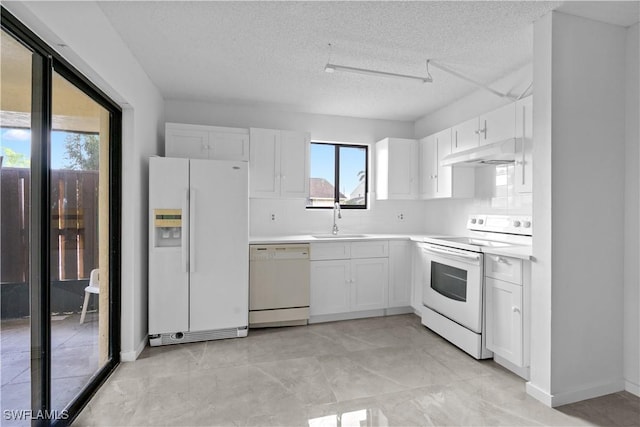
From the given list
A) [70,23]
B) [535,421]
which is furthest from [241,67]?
[535,421]

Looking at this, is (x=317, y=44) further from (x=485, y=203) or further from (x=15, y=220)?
(x=485, y=203)

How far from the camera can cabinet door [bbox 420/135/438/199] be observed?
3919 millimetres

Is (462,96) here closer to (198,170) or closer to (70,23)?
(198,170)

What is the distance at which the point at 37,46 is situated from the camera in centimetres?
155

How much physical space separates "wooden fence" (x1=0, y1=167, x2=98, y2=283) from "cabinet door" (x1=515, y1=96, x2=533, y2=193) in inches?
126

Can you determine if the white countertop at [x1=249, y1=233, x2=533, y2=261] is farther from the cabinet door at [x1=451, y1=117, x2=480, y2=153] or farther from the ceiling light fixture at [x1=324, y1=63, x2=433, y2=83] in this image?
the ceiling light fixture at [x1=324, y1=63, x2=433, y2=83]

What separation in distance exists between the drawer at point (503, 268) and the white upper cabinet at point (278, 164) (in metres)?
2.14

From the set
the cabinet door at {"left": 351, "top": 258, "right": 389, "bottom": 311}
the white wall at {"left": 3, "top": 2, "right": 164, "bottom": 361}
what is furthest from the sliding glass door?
the cabinet door at {"left": 351, "top": 258, "right": 389, "bottom": 311}

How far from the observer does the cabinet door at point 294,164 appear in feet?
12.7

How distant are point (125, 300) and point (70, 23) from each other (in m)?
1.99

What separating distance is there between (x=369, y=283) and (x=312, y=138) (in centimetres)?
201

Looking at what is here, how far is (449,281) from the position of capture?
306cm

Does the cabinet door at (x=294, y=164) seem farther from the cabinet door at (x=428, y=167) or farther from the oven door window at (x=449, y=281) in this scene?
the oven door window at (x=449, y=281)

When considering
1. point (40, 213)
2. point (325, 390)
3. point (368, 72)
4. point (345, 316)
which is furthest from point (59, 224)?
point (345, 316)
